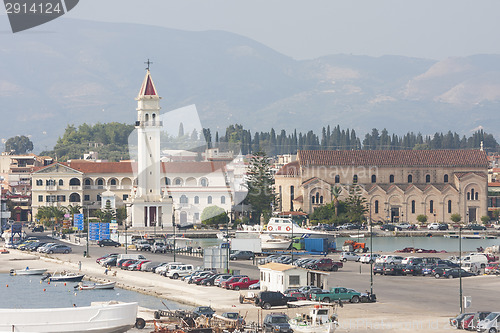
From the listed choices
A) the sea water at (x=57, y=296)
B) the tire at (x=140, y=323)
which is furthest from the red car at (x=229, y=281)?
the tire at (x=140, y=323)

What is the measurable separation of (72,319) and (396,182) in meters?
93.2

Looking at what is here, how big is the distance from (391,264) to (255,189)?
64.5 meters

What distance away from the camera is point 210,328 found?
37969 millimetres

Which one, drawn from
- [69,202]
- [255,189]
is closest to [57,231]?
[69,202]

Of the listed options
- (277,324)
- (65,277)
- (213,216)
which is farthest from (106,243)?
(277,324)

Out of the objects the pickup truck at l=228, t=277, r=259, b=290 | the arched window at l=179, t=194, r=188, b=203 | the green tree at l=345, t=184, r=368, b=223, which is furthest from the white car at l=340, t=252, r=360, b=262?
the green tree at l=345, t=184, r=368, b=223

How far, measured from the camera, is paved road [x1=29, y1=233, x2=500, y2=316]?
148 feet

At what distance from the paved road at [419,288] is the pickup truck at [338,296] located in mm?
1438

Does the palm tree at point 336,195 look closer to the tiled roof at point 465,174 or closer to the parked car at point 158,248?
the tiled roof at point 465,174

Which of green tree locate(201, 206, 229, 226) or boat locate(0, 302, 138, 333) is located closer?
boat locate(0, 302, 138, 333)

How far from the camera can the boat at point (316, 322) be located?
124ft

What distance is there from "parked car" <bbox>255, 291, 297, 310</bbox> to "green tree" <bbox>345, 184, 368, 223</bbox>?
7558cm

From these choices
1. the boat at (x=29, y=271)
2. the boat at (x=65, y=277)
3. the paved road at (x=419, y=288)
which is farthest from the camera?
the boat at (x=29, y=271)

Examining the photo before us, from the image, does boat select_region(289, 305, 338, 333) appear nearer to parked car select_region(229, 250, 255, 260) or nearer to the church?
parked car select_region(229, 250, 255, 260)
